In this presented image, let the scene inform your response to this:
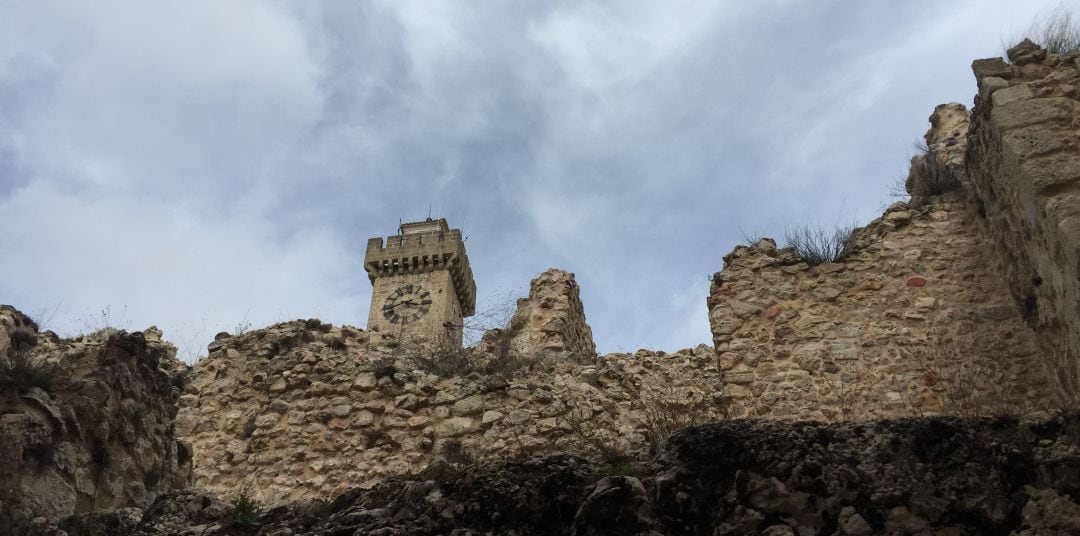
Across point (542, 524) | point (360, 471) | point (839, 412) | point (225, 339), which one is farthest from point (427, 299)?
point (542, 524)

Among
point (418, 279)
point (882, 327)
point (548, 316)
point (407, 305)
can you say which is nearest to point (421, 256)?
point (418, 279)

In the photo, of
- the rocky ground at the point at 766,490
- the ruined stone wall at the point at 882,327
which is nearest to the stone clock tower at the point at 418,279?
the ruined stone wall at the point at 882,327

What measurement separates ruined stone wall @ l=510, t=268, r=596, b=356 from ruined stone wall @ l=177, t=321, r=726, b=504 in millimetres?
2317

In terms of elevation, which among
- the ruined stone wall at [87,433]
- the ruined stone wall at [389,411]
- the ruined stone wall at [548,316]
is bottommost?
the ruined stone wall at [87,433]

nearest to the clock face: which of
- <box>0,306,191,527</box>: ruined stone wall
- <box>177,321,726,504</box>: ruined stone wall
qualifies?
<box>177,321,726,504</box>: ruined stone wall

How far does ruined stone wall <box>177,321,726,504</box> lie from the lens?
822 cm

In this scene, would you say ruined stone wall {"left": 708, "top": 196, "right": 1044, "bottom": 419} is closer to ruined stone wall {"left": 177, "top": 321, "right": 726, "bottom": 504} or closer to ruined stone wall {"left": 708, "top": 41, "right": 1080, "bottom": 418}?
ruined stone wall {"left": 708, "top": 41, "right": 1080, "bottom": 418}

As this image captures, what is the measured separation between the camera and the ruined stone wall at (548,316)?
11.9 metres

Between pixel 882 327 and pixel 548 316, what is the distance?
5.56m

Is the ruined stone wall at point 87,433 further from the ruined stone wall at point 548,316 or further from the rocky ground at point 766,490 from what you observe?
the ruined stone wall at point 548,316

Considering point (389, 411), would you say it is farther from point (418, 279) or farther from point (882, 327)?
point (418, 279)

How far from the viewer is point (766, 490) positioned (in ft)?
11.6

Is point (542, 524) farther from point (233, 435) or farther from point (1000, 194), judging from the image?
point (233, 435)

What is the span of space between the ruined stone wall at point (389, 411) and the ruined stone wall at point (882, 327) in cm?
66
